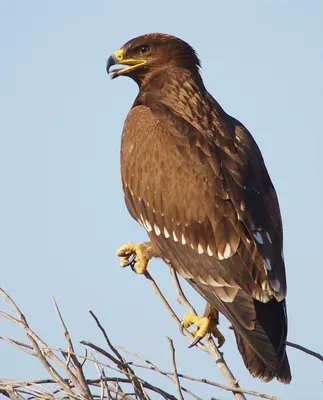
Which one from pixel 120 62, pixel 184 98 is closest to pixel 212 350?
pixel 184 98

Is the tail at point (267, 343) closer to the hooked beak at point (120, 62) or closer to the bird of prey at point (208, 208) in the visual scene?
the bird of prey at point (208, 208)

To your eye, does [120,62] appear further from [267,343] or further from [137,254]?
[267,343]

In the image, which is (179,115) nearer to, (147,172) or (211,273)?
(147,172)

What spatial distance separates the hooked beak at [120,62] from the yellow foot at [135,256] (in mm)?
1544

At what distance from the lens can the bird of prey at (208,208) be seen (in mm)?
6215

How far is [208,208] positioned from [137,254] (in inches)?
37.5

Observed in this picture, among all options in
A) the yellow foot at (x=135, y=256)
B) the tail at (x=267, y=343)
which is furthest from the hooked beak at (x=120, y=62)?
the tail at (x=267, y=343)

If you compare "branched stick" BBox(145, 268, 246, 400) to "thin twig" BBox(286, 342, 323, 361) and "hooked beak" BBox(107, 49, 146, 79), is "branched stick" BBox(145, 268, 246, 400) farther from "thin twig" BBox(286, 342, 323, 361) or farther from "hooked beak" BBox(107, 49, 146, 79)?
"hooked beak" BBox(107, 49, 146, 79)

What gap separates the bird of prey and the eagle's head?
0.16 feet

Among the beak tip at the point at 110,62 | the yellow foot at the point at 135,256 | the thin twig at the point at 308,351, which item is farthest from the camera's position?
the beak tip at the point at 110,62

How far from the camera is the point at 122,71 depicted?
812 cm

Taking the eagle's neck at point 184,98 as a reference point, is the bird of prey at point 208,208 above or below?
below

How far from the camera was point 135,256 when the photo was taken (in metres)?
7.43

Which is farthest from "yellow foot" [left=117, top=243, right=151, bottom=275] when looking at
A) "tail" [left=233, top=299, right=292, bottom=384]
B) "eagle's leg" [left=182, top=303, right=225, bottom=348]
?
"tail" [left=233, top=299, right=292, bottom=384]
